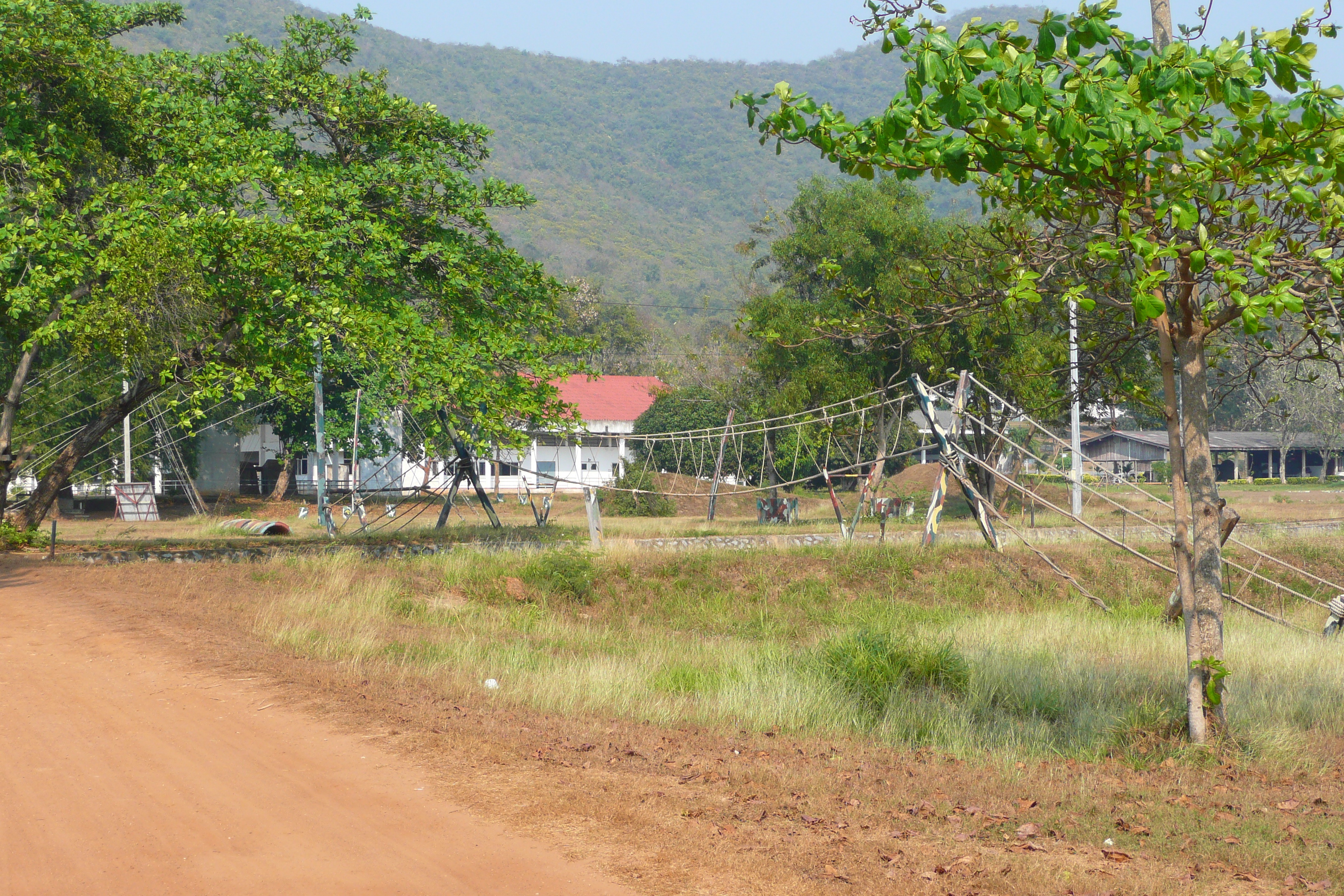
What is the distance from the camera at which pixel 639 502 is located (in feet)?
136

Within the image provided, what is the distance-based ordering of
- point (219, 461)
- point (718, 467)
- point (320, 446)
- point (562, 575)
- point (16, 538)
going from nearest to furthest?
1. point (562, 575)
2. point (16, 538)
3. point (320, 446)
4. point (718, 467)
5. point (219, 461)

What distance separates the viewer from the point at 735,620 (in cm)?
1727

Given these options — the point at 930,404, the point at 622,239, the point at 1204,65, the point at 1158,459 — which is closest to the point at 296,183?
the point at 930,404

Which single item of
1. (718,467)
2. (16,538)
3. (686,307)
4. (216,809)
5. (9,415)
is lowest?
(216,809)

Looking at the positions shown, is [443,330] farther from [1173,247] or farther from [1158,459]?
[1158,459]

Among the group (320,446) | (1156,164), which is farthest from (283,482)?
(1156,164)

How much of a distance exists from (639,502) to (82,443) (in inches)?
988

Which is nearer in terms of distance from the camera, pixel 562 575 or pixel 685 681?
pixel 685 681

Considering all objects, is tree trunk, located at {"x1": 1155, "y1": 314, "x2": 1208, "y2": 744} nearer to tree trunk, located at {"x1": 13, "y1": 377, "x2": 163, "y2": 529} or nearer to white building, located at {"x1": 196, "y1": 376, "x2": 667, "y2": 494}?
tree trunk, located at {"x1": 13, "y1": 377, "x2": 163, "y2": 529}

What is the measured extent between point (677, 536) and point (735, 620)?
373 inches

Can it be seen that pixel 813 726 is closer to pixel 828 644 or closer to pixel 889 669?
pixel 889 669

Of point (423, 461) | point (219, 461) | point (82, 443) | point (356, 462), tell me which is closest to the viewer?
point (82, 443)

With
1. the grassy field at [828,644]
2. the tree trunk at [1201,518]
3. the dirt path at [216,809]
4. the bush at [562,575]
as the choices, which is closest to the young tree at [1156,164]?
the tree trunk at [1201,518]

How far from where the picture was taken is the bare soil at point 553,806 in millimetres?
Answer: 5008
